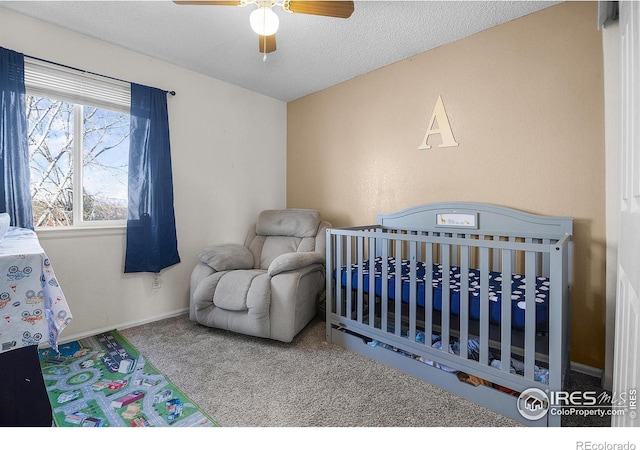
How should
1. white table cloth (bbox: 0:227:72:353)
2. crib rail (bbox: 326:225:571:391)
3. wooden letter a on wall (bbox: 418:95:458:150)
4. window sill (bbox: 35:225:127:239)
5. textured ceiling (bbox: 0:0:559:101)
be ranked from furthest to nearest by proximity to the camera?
wooden letter a on wall (bbox: 418:95:458:150), window sill (bbox: 35:225:127:239), textured ceiling (bbox: 0:0:559:101), crib rail (bbox: 326:225:571:391), white table cloth (bbox: 0:227:72:353)

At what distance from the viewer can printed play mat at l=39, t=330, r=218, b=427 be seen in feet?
4.53

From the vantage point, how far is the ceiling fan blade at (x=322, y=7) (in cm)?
151

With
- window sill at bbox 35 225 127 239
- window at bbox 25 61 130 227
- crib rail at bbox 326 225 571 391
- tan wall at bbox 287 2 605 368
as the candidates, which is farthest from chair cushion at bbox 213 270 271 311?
tan wall at bbox 287 2 605 368

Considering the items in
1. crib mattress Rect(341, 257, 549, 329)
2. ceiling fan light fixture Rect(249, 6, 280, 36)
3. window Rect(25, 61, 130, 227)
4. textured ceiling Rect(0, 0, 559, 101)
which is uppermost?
textured ceiling Rect(0, 0, 559, 101)

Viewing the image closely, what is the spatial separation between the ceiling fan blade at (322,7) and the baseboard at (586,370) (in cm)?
246

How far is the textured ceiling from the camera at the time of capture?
1.88 m

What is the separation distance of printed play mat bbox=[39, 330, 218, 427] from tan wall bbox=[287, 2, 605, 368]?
204cm

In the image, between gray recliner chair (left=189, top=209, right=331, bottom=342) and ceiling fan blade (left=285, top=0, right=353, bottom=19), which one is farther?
gray recliner chair (left=189, top=209, right=331, bottom=342)

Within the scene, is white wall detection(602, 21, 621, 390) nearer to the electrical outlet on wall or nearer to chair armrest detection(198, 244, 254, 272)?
chair armrest detection(198, 244, 254, 272)

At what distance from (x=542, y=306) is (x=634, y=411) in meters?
0.84

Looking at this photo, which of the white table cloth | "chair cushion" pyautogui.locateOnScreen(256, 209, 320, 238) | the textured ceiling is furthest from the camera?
"chair cushion" pyautogui.locateOnScreen(256, 209, 320, 238)

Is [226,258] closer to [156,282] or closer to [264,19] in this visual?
[156,282]

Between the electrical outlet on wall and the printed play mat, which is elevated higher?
the electrical outlet on wall

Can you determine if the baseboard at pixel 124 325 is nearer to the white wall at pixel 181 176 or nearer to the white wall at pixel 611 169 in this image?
the white wall at pixel 181 176
